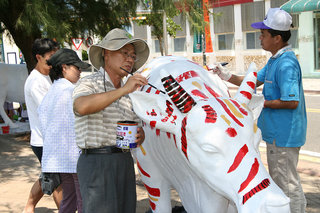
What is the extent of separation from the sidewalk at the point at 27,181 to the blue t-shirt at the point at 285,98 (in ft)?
4.04

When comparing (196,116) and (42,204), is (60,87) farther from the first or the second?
(42,204)

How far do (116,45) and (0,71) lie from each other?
7.49 m

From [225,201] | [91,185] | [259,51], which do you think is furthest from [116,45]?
[259,51]

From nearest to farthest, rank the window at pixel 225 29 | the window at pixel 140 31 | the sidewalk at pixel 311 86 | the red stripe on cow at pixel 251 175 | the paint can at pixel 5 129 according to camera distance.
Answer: the red stripe on cow at pixel 251 175 → the paint can at pixel 5 129 → the sidewalk at pixel 311 86 → the window at pixel 225 29 → the window at pixel 140 31

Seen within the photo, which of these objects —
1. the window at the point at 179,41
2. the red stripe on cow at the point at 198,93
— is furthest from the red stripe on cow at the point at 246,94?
the window at the point at 179,41

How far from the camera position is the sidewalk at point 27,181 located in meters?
5.04

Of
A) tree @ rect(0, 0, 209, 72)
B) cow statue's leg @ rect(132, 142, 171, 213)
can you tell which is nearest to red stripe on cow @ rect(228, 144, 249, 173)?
cow statue's leg @ rect(132, 142, 171, 213)

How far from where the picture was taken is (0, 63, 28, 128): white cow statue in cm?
989

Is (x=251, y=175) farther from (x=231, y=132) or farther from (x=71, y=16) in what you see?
(x=71, y=16)

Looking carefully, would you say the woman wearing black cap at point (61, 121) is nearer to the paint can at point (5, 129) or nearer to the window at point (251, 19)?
the paint can at point (5, 129)

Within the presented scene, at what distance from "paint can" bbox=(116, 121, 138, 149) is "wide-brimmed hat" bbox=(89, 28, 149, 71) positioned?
606 millimetres

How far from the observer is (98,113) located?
3.08 meters

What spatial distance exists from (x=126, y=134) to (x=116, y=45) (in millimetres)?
710

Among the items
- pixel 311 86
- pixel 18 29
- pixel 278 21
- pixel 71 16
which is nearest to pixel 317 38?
pixel 311 86
